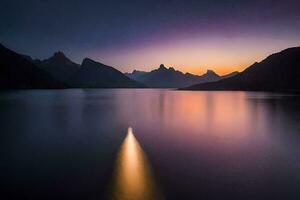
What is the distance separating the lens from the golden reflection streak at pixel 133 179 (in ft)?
43.9

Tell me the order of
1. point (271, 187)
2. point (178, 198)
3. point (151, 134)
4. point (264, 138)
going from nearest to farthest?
point (178, 198), point (271, 187), point (264, 138), point (151, 134)

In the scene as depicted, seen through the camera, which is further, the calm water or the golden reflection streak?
the calm water

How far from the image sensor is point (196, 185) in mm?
15031

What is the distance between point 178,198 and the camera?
13.1 metres


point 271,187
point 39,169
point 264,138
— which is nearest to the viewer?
point 271,187

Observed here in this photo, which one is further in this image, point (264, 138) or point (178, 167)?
point (264, 138)

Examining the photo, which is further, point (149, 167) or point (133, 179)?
point (149, 167)

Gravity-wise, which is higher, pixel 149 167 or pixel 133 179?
pixel 133 179

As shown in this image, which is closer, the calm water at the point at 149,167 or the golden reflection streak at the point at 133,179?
the golden reflection streak at the point at 133,179

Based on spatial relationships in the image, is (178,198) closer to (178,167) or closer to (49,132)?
(178,167)

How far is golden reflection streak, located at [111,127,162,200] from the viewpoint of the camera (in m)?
13.4

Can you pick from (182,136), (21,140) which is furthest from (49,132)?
(182,136)

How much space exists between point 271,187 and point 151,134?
21111mm

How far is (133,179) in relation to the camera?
15.9m
